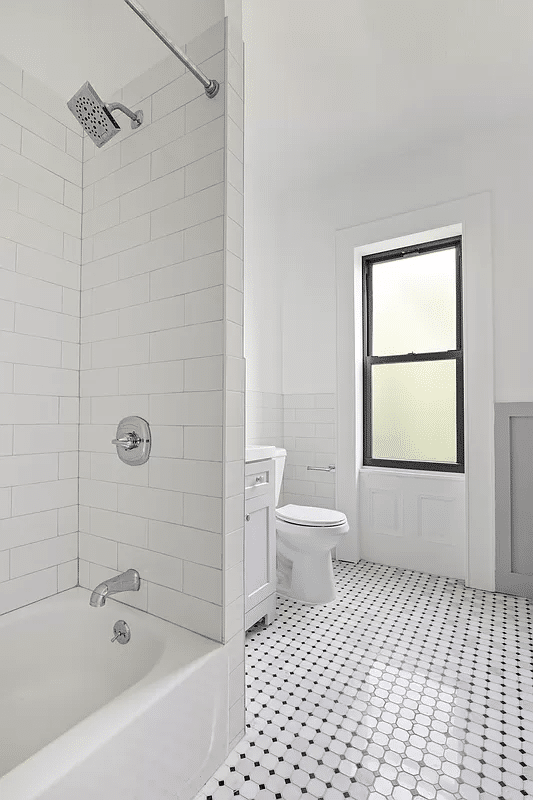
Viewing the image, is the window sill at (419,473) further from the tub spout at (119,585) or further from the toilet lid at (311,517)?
the tub spout at (119,585)

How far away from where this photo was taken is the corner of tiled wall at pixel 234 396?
146cm

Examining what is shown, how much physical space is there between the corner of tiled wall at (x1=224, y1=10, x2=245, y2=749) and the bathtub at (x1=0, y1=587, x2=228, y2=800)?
8 centimetres

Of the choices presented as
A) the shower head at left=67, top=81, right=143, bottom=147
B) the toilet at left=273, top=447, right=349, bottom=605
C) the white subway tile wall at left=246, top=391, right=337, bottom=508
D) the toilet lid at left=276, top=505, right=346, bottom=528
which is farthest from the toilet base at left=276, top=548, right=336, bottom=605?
the shower head at left=67, top=81, right=143, bottom=147

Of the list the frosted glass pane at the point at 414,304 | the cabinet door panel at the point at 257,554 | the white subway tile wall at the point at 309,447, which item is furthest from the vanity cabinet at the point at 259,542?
the frosted glass pane at the point at 414,304

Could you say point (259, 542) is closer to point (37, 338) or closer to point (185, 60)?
point (37, 338)

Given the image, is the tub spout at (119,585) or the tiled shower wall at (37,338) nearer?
the tub spout at (119,585)

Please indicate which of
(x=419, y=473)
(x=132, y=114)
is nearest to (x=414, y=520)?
(x=419, y=473)

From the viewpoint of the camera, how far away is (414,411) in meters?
3.17

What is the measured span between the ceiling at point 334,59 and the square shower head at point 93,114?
1.63 ft

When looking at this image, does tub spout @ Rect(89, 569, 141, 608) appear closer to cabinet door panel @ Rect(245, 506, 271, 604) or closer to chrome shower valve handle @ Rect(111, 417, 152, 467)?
chrome shower valve handle @ Rect(111, 417, 152, 467)

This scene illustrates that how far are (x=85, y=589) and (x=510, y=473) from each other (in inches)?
93.0

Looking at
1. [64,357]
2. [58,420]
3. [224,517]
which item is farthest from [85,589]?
[64,357]

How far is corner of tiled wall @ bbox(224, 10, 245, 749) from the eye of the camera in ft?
4.79

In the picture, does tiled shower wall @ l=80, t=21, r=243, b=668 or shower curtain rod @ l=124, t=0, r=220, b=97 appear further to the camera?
tiled shower wall @ l=80, t=21, r=243, b=668
